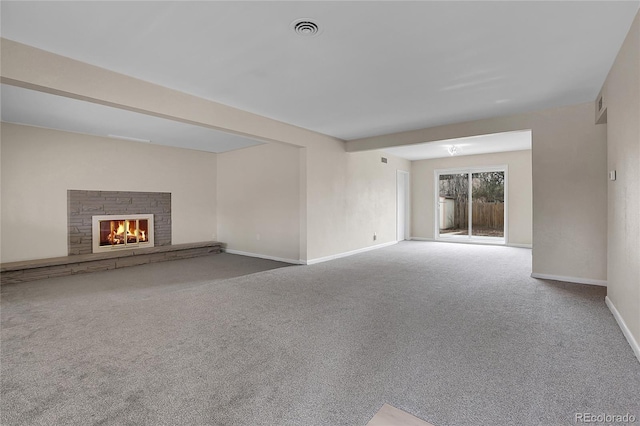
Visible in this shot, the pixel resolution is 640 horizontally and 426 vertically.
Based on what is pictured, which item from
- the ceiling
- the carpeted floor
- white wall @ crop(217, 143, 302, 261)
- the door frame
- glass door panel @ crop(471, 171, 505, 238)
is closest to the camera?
the carpeted floor

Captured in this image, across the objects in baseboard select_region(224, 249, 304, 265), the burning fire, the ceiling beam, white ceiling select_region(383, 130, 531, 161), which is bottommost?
baseboard select_region(224, 249, 304, 265)

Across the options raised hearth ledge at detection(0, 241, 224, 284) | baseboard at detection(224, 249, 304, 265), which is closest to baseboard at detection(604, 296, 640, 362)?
baseboard at detection(224, 249, 304, 265)

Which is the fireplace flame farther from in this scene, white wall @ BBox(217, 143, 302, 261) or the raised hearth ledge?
white wall @ BBox(217, 143, 302, 261)

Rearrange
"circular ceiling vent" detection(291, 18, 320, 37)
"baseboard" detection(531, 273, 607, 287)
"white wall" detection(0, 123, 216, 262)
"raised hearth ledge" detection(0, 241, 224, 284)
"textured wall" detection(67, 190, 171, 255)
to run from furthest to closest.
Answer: "textured wall" detection(67, 190, 171, 255) → "white wall" detection(0, 123, 216, 262) → "raised hearth ledge" detection(0, 241, 224, 284) → "baseboard" detection(531, 273, 607, 287) → "circular ceiling vent" detection(291, 18, 320, 37)

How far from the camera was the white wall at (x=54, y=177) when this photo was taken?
15.9ft

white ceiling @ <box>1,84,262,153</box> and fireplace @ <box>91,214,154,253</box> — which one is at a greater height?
white ceiling @ <box>1,84,262,153</box>

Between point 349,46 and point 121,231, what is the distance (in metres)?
5.82

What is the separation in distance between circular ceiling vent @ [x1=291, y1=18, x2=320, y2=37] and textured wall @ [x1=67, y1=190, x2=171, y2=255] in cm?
535

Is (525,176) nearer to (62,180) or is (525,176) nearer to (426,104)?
(426,104)

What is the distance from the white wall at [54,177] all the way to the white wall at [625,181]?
724 cm

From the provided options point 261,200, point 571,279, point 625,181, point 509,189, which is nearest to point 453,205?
point 509,189

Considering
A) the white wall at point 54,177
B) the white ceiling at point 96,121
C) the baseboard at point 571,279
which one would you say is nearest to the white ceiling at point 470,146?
the baseboard at point 571,279

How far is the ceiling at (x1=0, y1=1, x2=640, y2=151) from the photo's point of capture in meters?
2.16

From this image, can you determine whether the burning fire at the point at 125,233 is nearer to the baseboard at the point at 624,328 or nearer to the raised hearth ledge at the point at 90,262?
the raised hearth ledge at the point at 90,262
